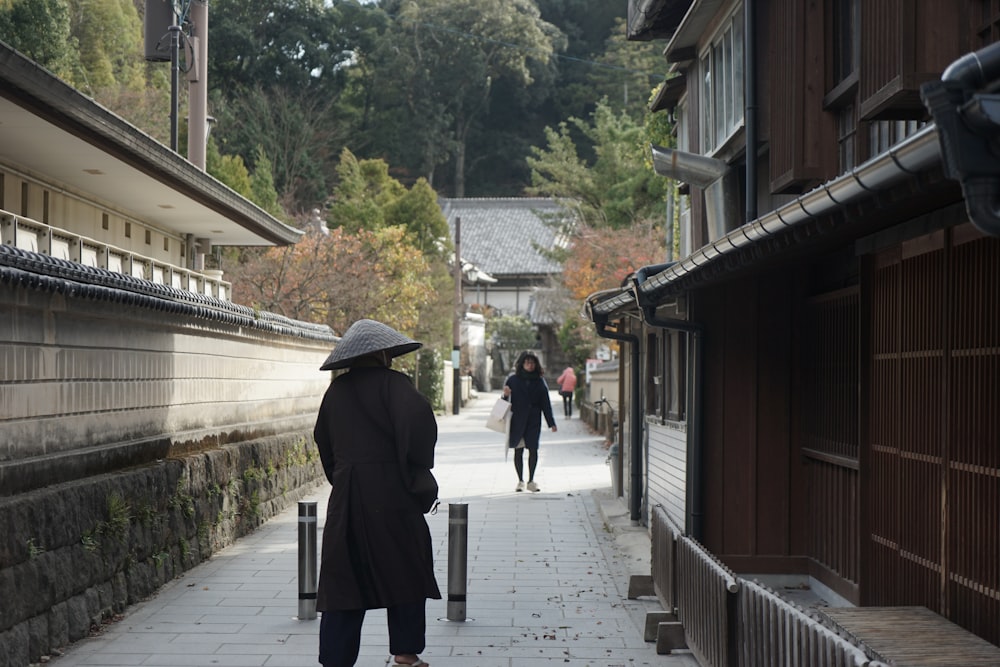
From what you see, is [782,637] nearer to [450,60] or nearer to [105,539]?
[105,539]

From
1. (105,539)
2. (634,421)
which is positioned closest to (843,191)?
(105,539)

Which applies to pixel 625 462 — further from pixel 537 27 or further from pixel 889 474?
pixel 537 27

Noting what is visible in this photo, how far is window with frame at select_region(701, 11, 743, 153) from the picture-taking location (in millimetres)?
11781

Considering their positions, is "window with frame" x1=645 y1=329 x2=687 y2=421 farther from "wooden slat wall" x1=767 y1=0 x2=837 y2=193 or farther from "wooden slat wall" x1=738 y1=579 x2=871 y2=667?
"wooden slat wall" x1=738 y1=579 x2=871 y2=667

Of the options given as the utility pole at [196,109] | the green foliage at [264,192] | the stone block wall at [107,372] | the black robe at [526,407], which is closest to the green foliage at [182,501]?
the stone block wall at [107,372]

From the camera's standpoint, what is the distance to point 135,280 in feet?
33.0

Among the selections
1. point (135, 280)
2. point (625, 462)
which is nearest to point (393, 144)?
point (625, 462)

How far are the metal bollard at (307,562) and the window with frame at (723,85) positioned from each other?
5.76 metres

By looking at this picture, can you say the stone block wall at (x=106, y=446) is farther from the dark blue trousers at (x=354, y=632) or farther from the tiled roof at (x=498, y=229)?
the tiled roof at (x=498, y=229)

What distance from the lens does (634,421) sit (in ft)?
47.3

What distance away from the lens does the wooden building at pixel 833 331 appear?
18.1 feet

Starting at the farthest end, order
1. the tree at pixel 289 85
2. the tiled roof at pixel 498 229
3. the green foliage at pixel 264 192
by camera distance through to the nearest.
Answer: the tiled roof at pixel 498 229
the tree at pixel 289 85
the green foliage at pixel 264 192

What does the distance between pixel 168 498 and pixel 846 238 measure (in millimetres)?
6155

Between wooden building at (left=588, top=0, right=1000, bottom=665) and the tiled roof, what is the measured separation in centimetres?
6001
